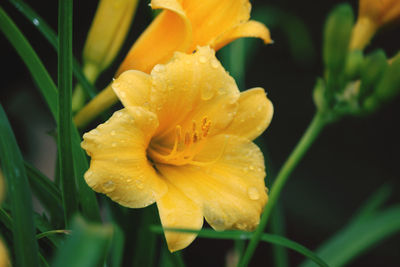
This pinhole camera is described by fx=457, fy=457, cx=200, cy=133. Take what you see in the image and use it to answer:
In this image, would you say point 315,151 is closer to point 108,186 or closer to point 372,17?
point 372,17

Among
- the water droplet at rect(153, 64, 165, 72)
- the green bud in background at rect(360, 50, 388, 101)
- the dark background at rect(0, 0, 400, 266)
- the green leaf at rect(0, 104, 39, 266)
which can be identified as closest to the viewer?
the green leaf at rect(0, 104, 39, 266)

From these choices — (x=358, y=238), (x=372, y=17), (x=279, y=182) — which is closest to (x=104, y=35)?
(x=279, y=182)

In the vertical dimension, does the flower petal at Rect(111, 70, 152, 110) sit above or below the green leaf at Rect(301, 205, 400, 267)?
above

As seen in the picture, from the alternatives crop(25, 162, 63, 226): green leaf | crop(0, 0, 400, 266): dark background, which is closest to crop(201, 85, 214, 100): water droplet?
crop(25, 162, 63, 226): green leaf

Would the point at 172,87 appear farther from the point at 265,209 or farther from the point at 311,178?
the point at 311,178

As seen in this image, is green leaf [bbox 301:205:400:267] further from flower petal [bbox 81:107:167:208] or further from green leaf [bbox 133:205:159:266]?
flower petal [bbox 81:107:167:208]

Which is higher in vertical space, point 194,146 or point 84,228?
point 84,228

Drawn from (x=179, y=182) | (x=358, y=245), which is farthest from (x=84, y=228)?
(x=358, y=245)
